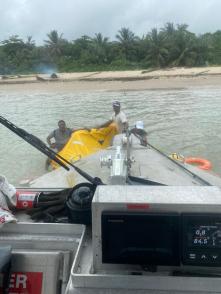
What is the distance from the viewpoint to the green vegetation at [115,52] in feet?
177

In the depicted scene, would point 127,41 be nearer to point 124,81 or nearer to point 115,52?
point 115,52

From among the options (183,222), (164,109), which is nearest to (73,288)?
(183,222)

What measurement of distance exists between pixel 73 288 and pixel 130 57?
5827 centimetres

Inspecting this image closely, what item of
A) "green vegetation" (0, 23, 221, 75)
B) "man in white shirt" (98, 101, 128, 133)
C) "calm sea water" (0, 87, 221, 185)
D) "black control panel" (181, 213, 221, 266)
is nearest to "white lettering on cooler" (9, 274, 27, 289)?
"black control panel" (181, 213, 221, 266)

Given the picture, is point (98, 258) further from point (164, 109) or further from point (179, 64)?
point (179, 64)

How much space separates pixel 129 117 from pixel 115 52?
131 feet

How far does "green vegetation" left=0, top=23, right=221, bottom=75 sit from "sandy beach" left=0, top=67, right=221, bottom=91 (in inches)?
143

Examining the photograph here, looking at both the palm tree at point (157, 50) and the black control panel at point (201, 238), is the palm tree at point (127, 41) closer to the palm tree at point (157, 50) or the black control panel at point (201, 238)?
the palm tree at point (157, 50)

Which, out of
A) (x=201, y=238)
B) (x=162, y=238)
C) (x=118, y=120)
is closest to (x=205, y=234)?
(x=201, y=238)

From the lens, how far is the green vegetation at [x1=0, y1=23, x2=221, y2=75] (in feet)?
177

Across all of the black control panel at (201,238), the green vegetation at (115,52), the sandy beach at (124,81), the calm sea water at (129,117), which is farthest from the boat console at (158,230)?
the green vegetation at (115,52)

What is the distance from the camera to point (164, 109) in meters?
24.2

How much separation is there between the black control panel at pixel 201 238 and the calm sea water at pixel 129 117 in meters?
8.78

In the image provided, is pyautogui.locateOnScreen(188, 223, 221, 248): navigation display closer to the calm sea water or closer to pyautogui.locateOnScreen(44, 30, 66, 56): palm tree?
the calm sea water
